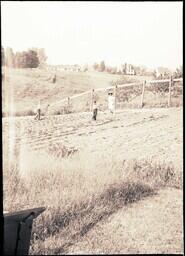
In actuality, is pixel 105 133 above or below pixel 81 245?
above

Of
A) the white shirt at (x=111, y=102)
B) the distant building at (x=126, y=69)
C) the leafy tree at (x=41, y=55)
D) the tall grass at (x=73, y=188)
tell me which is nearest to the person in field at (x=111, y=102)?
the white shirt at (x=111, y=102)

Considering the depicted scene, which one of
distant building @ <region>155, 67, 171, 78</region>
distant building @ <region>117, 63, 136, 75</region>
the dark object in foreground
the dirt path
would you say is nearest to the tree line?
distant building @ <region>117, 63, 136, 75</region>

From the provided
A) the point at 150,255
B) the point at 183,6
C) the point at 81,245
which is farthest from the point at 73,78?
the point at 150,255

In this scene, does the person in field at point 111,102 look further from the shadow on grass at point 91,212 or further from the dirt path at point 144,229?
the dirt path at point 144,229

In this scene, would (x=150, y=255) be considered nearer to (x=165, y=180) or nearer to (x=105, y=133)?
(x=165, y=180)

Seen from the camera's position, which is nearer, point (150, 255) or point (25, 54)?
point (25, 54)

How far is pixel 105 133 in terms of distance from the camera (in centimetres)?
226

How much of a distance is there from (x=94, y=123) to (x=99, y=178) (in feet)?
0.96

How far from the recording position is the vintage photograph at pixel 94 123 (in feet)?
7.01

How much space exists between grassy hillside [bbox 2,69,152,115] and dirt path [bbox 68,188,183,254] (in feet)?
2.13

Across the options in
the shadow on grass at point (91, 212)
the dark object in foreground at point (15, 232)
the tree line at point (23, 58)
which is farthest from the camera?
the shadow on grass at point (91, 212)

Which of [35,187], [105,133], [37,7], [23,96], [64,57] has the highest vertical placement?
[37,7]

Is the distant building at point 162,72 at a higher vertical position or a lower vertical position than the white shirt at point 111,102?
higher

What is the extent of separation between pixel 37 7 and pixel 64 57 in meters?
0.28
